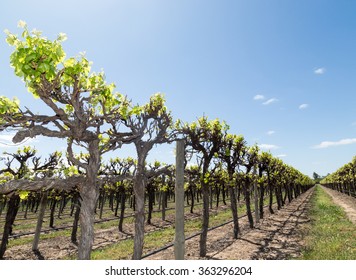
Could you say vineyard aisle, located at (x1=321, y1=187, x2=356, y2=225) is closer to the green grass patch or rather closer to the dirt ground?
the green grass patch

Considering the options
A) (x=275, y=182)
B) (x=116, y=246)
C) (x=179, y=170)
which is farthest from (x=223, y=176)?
(x=275, y=182)

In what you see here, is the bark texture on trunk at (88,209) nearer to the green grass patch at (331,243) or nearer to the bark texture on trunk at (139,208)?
the bark texture on trunk at (139,208)

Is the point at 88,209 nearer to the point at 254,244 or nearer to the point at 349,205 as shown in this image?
the point at 254,244

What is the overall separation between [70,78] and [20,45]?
55.2 inches

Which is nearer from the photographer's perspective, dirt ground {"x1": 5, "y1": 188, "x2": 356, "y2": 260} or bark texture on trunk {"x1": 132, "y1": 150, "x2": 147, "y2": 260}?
bark texture on trunk {"x1": 132, "y1": 150, "x2": 147, "y2": 260}

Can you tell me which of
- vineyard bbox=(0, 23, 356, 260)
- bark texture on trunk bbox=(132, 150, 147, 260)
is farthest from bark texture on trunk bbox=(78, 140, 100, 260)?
bark texture on trunk bbox=(132, 150, 147, 260)

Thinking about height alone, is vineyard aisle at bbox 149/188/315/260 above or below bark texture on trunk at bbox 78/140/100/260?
below

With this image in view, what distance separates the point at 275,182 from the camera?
3288 cm

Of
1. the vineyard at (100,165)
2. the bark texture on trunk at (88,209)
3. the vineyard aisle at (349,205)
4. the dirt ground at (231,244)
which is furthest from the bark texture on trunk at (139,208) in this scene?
the vineyard aisle at (349,205)

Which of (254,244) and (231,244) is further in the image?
(231,244)

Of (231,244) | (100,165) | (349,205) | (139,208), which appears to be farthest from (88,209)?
(349,205)

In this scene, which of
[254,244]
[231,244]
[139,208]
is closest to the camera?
[139,208]

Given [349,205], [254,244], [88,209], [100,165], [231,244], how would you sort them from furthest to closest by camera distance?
[349,205], [231,244], [254,244], [100,165], [88,209]
